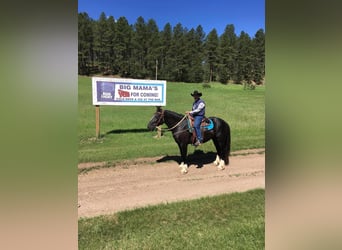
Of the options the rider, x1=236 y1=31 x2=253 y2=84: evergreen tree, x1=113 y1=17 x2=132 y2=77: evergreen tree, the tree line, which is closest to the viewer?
the rider

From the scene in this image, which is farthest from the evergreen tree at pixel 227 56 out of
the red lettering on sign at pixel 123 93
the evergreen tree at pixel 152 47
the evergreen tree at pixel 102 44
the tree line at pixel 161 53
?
the red lettering on sign at pixel 123 93

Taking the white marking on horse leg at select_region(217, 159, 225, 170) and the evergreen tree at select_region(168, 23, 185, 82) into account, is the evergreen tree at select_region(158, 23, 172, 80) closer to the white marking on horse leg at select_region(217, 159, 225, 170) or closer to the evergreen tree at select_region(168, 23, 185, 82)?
the evergreen tree at select_region(168, 23, 185, 82)

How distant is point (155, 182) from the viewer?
6.71 metres

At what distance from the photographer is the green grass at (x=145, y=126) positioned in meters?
10.1

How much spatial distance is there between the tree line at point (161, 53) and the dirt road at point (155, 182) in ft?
96.9

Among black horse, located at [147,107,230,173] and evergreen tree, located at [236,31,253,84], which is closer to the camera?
black horse, located at [147,107,230,173]

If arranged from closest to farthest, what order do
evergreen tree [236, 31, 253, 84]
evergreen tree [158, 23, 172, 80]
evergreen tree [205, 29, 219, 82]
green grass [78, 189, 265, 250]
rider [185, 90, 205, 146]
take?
green grass [78, 189, 265, 250], rider [185, 90, 205, 146], evergreen tree [236, 31, 253, 84], evergreen tree [205, 29, 219, 82], evergreen tree [158, 23, 172, 80]

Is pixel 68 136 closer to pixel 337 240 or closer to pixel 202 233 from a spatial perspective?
pixel 337 240

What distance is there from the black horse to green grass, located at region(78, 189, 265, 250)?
2696mm

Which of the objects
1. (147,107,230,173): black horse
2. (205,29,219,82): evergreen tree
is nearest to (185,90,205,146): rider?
(147,107,230,173): black horse

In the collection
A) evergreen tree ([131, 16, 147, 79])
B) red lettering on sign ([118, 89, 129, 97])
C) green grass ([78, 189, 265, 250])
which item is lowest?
green grass ([78, 189, 265, 250])

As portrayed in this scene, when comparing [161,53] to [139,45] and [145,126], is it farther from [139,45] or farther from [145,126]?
[145,126]

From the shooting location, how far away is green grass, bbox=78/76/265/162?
10062 mm

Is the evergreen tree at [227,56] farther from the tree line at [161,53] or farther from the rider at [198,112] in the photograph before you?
the rider at [198,112]
